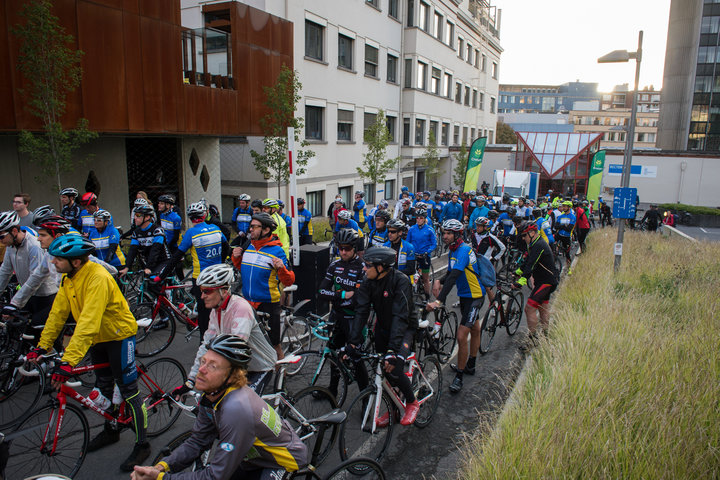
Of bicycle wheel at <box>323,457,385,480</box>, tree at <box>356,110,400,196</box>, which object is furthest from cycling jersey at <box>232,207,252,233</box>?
tree at <box>356,110,400,196</box>

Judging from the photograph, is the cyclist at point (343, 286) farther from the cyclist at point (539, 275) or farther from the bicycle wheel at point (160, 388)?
the cyclist at point (539, 275)

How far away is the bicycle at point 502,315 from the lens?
780cm

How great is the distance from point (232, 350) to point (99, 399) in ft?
7.78

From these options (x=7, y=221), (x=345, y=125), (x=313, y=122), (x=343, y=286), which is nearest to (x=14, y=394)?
(x=7, y=221)

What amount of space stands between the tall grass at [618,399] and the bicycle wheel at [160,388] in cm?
305

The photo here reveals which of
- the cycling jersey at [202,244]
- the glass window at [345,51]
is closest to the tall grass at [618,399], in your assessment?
the cycling jersey at [202,244]

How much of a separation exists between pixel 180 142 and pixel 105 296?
13700 millimetres

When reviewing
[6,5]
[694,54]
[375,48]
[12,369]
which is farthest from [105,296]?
[694,54]

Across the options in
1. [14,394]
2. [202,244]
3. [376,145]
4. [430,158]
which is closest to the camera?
[14,394]

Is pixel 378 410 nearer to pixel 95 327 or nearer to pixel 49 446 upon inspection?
pixel 95 327

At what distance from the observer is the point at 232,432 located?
2.57 meters

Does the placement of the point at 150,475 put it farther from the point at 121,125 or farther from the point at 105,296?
the point at 121,125

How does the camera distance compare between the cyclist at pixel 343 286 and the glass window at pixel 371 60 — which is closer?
the cyclist at pixel 343 286

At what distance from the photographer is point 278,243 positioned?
19.4 feet
